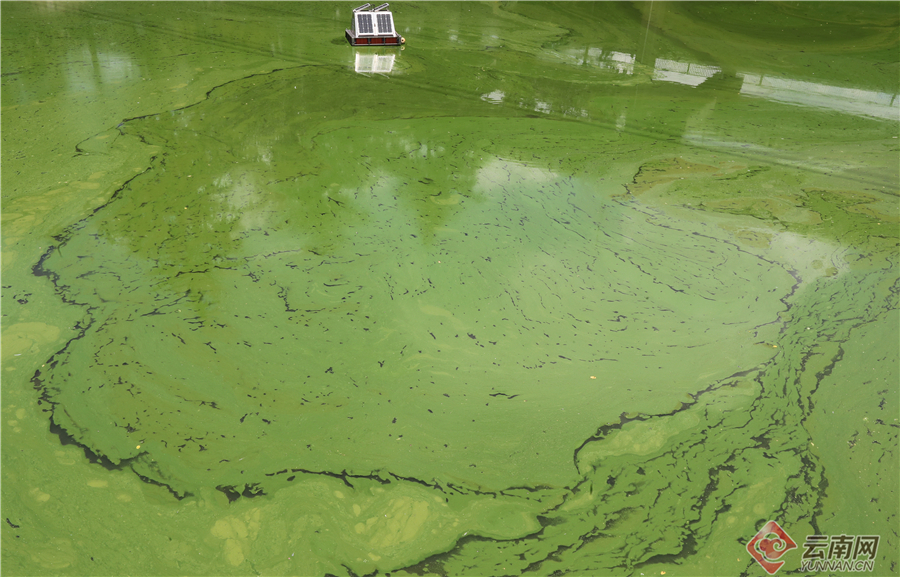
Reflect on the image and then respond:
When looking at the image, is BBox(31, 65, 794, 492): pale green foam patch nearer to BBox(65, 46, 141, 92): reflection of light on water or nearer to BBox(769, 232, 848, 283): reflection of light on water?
BBox(769, 232, 848, 283): reflection of light on water

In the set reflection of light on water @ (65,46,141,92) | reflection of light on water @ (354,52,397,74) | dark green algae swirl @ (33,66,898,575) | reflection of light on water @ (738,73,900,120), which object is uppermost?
reflection of light on water @ (738,73,900,120)

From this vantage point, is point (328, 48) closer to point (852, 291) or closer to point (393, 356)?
point (393, 356)

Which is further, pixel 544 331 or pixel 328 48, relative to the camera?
pixel 328 48

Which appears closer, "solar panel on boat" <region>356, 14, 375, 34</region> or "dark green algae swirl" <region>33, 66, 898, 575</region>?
"dark green algae swirl" <region>33, 66, 898, 575</region>

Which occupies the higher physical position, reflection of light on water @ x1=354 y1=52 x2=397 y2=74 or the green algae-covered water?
reflection of light on water @ x1=354 y1=52 x2=397 y2=74

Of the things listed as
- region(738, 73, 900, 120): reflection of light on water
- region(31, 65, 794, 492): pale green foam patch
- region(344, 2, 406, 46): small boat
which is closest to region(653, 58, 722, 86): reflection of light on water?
region(738, 73, 900, 120): reflection of light on water

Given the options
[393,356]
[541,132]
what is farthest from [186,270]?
[541,132]

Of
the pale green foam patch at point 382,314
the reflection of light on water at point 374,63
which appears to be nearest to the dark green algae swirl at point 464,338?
the pale green foam patch at point 382,314
